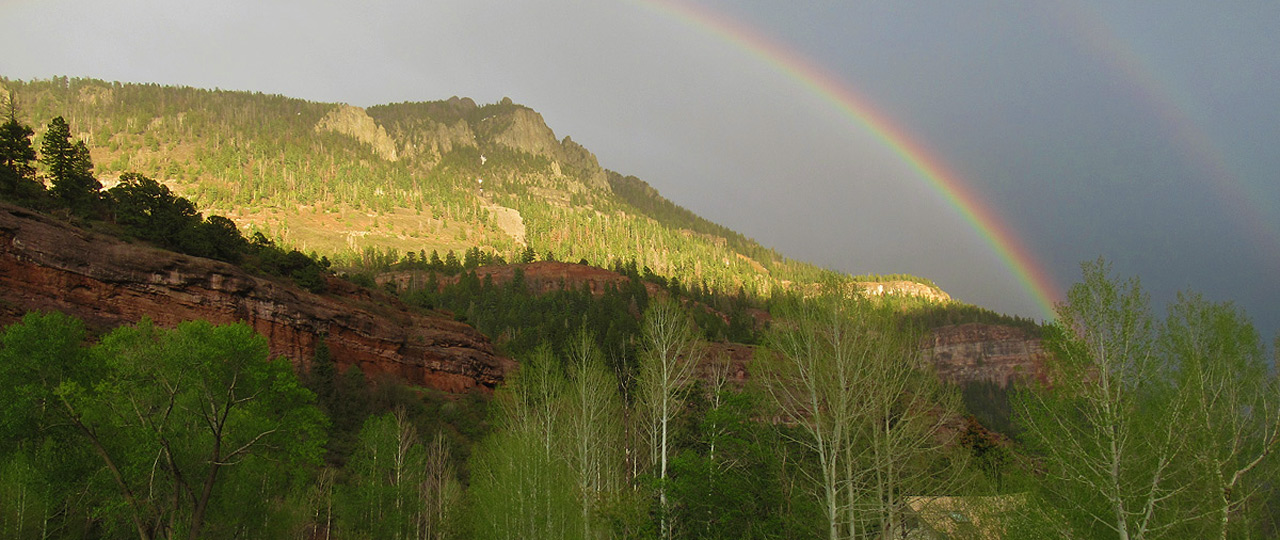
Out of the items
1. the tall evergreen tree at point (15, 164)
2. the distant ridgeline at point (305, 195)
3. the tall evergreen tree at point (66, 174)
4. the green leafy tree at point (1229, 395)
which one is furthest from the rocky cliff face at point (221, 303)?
the distant ridgeline at point (305, 195)

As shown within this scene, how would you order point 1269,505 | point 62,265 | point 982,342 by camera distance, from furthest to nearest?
point 982,342 → point 62,265 → point 1269,505

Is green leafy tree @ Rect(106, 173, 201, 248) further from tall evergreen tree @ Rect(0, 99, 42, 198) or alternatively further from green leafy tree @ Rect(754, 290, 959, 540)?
green leafy tree @ Rect(754, 290, 959, 540)

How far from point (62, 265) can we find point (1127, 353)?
5413cm

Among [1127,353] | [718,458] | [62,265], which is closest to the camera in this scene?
[1127,353]

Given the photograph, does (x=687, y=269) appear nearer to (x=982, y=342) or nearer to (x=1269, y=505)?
(x=982, y=342)

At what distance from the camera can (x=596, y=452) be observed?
3111 centimetres

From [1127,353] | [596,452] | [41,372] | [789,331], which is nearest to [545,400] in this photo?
[596,452]

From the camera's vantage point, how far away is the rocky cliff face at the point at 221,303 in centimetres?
4031

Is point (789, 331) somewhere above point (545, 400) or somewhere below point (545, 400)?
above

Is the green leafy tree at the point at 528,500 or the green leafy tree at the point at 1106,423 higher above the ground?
the green leafy tree at the point at 1106,423

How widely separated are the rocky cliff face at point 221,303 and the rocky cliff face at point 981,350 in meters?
147

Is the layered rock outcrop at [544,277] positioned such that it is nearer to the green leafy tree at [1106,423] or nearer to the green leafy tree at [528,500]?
the green leafy tree at [528,500]

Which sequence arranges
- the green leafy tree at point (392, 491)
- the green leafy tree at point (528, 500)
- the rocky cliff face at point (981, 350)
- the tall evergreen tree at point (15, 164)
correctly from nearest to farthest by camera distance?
the green leafy tree at point (528, 500)
the green leafy tree at point (392, 491)
the tall evergreen tree at point (15, 164)
the rocky cliff face at point (981, 350)

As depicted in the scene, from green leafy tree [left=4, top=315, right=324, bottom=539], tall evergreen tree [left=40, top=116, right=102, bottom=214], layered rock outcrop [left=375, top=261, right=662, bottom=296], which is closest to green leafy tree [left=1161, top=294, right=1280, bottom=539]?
green leafy tree [left=4, top=315, right=324, bottom=539]
